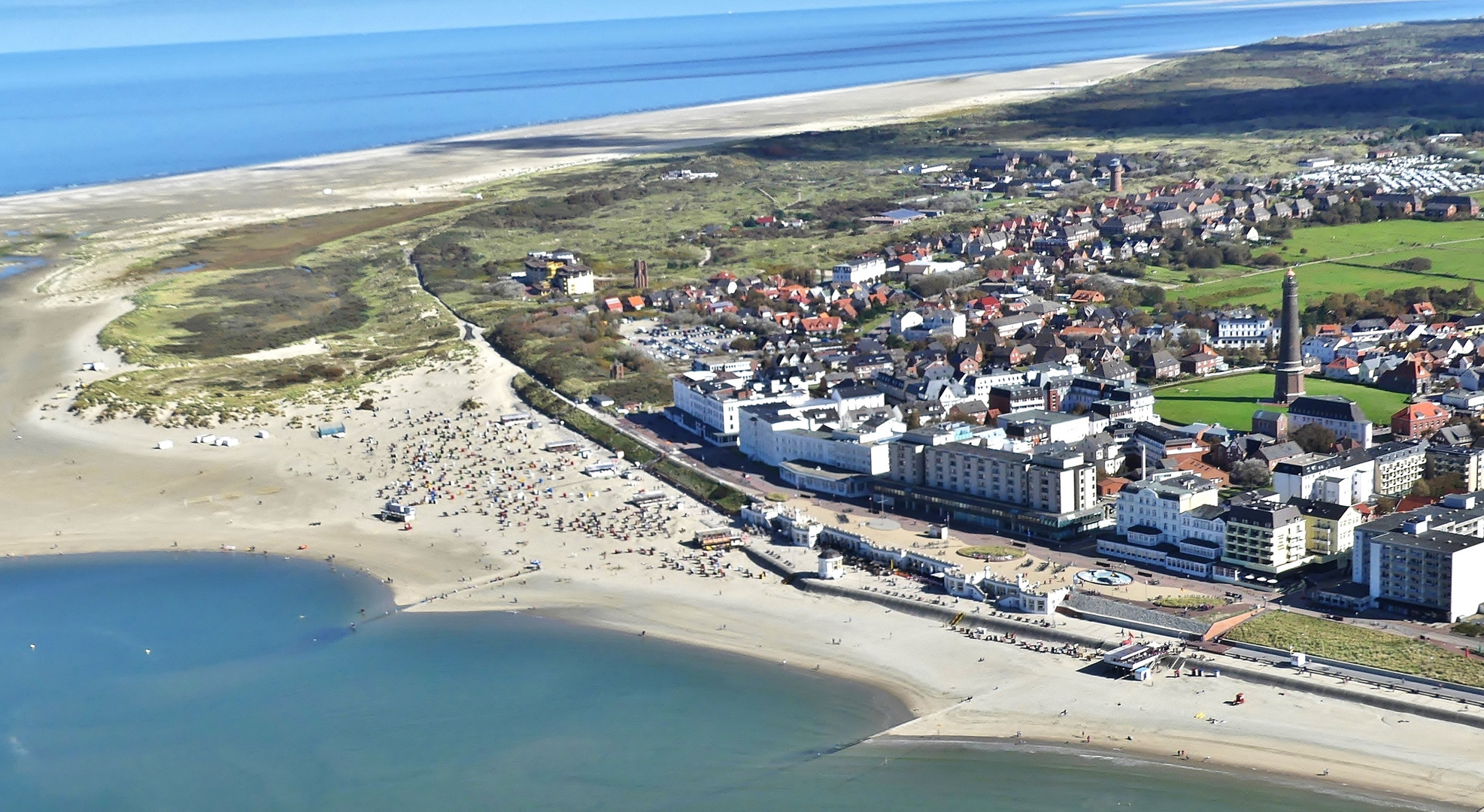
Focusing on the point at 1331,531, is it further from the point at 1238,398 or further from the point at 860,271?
the point at 860,271

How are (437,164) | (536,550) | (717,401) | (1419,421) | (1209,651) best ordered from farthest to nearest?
(437,164), (717,401), (1419,421), (536,550), (1209,651)

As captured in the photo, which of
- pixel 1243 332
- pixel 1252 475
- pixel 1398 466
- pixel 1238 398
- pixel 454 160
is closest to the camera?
pixel 1398 466

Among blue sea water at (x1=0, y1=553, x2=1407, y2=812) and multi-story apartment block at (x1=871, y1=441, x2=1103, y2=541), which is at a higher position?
multi-story apartment block at (x1=871, y1=441, x2=1103, y2=541)

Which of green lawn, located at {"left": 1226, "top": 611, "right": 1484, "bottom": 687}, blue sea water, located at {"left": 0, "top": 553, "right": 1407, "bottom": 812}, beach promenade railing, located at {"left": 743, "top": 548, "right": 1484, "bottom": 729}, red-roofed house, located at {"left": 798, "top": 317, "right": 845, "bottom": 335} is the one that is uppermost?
red-roofed house, located at {"left": 798, "top": 317, "right": 845, "bottom": 335}

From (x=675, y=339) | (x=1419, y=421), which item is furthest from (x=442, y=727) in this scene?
(x=675, y=339)

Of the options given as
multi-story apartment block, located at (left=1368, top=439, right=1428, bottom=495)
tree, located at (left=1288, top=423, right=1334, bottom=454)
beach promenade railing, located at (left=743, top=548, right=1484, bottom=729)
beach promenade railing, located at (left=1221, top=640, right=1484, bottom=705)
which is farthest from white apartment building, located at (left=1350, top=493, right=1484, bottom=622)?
tree, located at (left=1288, top=423, right=1334, bottom=454)

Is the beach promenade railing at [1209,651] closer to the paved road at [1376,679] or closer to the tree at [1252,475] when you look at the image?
the paved road at [1376,679]

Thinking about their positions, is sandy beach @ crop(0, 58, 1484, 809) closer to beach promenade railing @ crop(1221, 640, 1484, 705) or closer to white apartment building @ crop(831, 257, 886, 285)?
beach promenade railing @ crop(1221, 640, 1484, 705)
